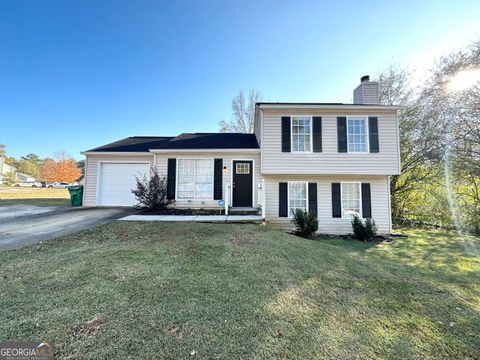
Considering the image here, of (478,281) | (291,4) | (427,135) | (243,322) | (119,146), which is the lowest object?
(478,281)

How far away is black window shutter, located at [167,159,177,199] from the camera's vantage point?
991cm

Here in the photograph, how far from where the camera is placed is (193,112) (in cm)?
1652

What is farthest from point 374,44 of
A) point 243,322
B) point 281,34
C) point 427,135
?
point 243,322

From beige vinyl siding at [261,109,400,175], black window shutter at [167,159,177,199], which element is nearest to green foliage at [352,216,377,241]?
beige vinyl siding at [261,109,400,175]

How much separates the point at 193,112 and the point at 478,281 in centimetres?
1676

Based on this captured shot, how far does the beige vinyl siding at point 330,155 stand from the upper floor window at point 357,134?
25cm

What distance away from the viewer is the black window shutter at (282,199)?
9.62 metres

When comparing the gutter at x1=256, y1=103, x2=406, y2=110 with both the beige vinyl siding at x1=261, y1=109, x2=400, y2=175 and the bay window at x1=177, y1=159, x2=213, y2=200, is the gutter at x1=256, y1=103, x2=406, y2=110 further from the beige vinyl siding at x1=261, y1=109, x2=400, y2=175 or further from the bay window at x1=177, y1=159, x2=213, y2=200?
the bay window at x1=177, y1=159, x2=213, y2=200

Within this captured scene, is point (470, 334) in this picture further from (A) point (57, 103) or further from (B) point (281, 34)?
(A) point (57, 103)

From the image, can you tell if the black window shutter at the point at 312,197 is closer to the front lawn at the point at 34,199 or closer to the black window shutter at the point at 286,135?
the black window shutter at the point at 286,135

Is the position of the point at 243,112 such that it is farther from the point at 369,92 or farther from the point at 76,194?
the point at 76,194

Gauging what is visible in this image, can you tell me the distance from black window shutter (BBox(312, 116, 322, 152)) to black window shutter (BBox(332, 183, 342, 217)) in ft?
6.39

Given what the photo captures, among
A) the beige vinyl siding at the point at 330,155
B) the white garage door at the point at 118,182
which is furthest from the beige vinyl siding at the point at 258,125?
the white garage door at the point at 118,182

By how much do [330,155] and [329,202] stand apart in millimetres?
2199
